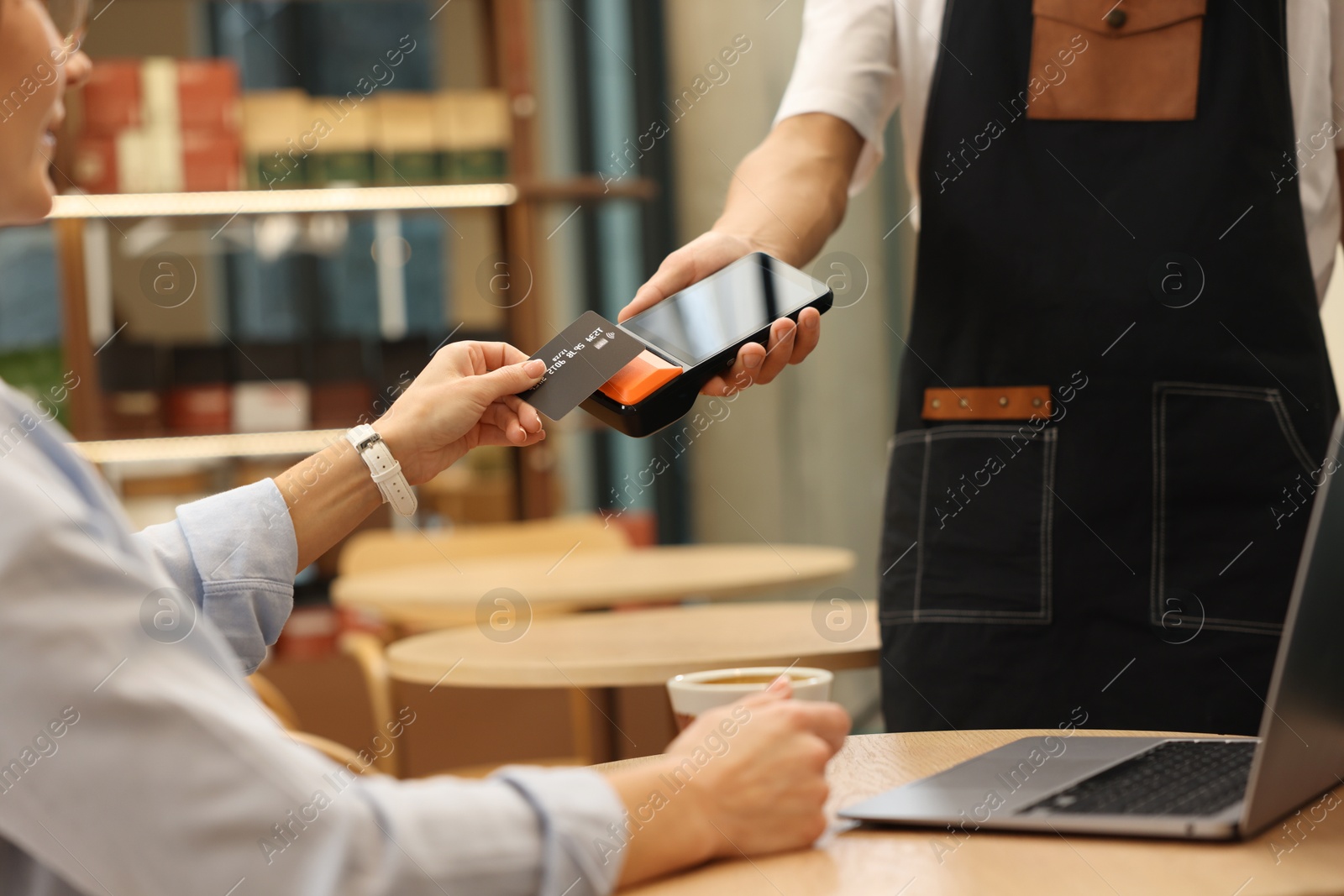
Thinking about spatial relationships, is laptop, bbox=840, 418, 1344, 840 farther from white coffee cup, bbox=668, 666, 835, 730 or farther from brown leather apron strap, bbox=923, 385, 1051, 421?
brown leather apron strap, bbox=923, 385, 1051, 421

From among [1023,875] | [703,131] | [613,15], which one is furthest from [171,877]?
[613,15]

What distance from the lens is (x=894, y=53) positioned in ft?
4.82

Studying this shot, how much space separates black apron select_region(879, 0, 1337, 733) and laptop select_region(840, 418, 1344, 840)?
384mm

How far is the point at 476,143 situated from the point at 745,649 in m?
2.71

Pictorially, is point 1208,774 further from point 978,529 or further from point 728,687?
point 978,529

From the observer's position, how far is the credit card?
1.13 meters

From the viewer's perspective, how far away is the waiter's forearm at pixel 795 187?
139 centimetres

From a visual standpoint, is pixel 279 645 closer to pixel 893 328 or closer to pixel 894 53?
pixel 893 328

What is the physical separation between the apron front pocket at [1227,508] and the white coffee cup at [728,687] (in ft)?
1.43

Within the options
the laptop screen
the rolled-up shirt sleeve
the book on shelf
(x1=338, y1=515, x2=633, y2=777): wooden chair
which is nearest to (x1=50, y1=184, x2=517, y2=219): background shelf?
the book on shelf

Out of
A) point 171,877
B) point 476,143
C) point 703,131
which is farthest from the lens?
point 703,131

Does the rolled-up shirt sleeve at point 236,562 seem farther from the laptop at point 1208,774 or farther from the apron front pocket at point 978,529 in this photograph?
the apron front pocket at point 978,529

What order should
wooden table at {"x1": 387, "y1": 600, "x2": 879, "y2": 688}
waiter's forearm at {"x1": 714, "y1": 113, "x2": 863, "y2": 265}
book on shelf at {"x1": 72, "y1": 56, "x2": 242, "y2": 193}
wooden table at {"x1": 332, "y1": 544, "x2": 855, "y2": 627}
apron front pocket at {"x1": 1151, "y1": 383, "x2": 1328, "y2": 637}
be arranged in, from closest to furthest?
apron front pocket at {"x1": 1151, "y1": 383, "x2": 1328, "y2": 637}, waiter's forearm at {"x1": 714, "y1": 113, "x2": 863, "y2": 265}, wooden table at {"x1": 387, "y1": 600, "x2": 879, "y2": 688}, wooden table at {"x1": 332, "y1": 544, "x2": 855, "y2": 627}, book on shelf at {"x1": 72, "y1": 56, "x2": 242, "y2": 193}

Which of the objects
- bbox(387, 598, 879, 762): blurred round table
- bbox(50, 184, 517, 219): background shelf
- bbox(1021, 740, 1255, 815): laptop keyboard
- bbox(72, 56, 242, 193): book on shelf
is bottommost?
bbox(387, 598, 879, 762): blurred round table
